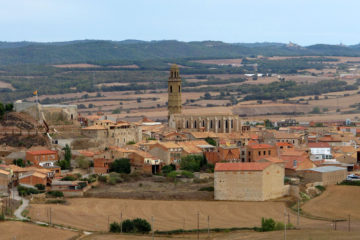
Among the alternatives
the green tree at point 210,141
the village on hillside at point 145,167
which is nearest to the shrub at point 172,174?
the village on hillside at point 145,167

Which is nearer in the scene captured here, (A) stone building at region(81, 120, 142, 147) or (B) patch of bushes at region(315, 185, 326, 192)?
(B) patch of bushes at region(315, 185, 326, 192)

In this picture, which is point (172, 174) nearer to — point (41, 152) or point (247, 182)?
point (247, 182)

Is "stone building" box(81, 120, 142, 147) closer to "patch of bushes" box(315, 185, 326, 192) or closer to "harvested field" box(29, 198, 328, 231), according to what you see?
"harvested field" box(29, 198, 328, 231)

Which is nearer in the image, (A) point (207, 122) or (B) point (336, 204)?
(B) point (336, 204)

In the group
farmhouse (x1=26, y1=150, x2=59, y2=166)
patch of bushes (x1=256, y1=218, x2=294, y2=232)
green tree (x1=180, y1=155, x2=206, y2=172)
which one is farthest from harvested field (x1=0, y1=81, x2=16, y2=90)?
patch of bushes (x1=256, y1=218, x2=294, y2=232)

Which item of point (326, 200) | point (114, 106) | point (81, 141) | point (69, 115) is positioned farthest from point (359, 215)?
point (114, 106)

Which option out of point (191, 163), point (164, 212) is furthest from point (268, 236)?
point (191, 163)
